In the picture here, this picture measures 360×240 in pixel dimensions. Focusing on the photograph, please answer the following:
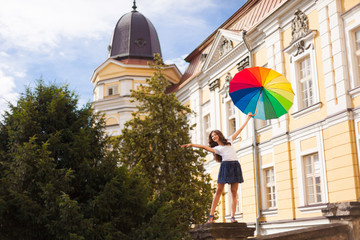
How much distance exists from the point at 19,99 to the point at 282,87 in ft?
20.6

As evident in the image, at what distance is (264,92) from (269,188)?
11.5 m

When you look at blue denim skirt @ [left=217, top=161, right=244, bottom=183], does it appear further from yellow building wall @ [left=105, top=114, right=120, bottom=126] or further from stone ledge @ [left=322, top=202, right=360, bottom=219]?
yellow building wall @ [left=105, top=114, right=120, bottom=126]

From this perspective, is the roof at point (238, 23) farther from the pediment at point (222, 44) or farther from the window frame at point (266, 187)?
the window frame at point (266, 187)

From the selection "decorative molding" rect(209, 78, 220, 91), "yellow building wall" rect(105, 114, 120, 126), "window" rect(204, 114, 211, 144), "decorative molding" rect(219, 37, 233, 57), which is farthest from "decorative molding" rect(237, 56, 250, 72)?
"yellow building wall" rect(105, 114, 120, 126)

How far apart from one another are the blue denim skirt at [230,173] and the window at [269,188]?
11.3 metres

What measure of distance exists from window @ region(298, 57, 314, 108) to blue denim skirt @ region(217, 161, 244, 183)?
947 cm

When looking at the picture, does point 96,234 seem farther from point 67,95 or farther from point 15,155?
point 67,95

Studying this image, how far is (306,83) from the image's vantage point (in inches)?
647

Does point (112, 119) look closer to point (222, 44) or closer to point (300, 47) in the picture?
point (222, 44)

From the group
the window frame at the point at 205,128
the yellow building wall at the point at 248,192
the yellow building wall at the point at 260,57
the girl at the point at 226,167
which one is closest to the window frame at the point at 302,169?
the yellow building wall at the point at 248,192

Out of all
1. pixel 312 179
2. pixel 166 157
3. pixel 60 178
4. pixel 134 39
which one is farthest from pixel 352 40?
pixel 134 39

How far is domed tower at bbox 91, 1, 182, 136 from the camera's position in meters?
32.9

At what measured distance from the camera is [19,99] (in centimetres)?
1075

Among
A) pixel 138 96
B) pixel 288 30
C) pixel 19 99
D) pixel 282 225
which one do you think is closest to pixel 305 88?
pixel 288 30
